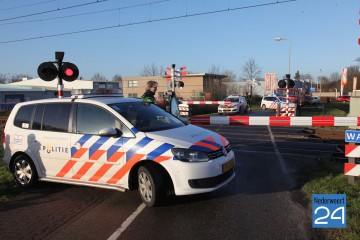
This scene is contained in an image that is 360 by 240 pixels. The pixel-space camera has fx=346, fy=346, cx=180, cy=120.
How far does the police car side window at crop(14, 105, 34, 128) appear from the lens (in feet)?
22.3

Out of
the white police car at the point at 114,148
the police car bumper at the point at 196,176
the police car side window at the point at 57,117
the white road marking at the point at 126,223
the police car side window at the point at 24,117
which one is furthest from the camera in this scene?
the police car side window at the point at 24,117

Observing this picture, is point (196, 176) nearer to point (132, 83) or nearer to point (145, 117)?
point (145, 117)

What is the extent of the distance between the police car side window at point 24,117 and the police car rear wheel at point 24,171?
2.07 ft

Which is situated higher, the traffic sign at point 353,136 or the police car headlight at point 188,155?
the traffic sign at point 353,136

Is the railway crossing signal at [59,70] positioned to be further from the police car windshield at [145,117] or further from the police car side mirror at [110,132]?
the police car side mirror at [110,132]

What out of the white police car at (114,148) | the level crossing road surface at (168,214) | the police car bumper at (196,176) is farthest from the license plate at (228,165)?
the level crossing road surface at (168,214)

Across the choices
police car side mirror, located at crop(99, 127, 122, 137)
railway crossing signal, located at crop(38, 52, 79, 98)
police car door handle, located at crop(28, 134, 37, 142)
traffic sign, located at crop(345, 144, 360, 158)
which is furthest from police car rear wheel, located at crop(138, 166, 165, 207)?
railway crossing signal, located at crop(38, 52, 79, 98)

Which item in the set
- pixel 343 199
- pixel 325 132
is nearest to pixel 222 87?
pixel 325 132

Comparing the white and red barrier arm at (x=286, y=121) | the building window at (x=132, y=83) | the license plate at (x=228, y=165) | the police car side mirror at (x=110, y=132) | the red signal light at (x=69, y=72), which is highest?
the building window at (x=132, y=83)

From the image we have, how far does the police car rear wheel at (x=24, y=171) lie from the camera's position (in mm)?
6605

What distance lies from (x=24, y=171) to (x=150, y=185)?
297 cm

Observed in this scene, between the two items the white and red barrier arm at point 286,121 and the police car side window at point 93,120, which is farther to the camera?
the white and red barrier arm at point 286,121

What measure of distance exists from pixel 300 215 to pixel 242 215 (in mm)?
827

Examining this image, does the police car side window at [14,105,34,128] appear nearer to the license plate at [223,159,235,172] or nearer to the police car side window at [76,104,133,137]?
the police car side window at [76,104,133,137]
